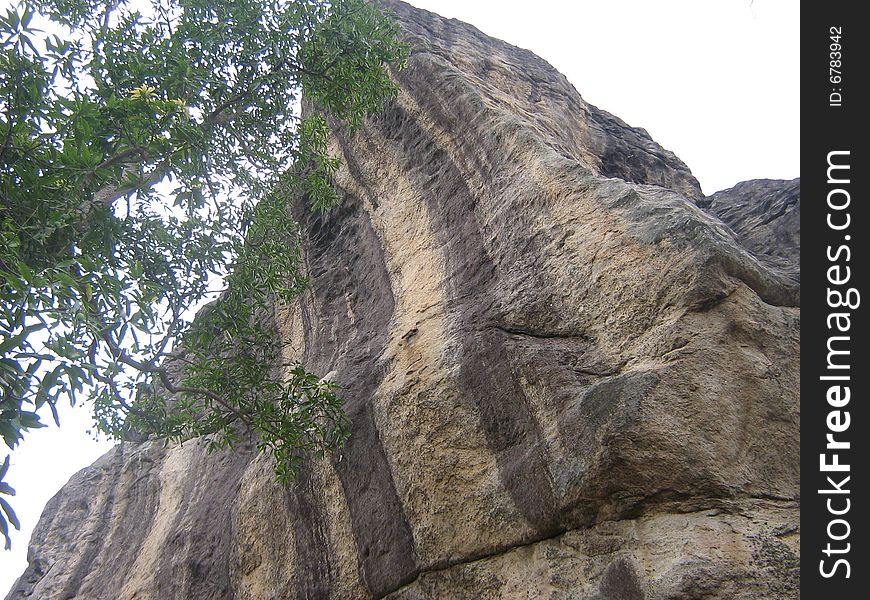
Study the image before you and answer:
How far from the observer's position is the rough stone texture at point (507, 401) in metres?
5.78

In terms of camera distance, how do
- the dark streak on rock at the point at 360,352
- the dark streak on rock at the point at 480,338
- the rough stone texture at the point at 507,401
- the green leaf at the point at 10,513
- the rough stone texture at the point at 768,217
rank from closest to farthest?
the green leaf at the point at 10,513 → the rough stone texture at the point at 507,401 → the dark streak on rock at the point at 480,338 → the dark streak on rock at the point at 360,352 → the rough stone texture at the point at 768,217

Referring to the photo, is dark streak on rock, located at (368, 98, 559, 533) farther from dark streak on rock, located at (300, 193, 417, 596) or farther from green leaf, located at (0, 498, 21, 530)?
green leaf, located at (0, 498, 21, 530)

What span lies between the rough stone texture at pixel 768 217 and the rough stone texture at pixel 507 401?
0.30 feet

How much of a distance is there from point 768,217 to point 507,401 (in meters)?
4.33

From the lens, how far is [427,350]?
8.04 m

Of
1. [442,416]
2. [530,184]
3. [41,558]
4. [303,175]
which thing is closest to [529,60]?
[303,175]

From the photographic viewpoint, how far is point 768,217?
345 inches

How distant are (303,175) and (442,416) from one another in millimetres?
6504

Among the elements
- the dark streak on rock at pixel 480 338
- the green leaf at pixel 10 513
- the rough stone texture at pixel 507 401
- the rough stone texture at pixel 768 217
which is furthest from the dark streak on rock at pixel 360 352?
the rough stone texture at pixel 768 217

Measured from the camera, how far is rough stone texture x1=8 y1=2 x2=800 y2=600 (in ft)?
19.0

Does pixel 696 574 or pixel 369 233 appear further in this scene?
pixel 369 233

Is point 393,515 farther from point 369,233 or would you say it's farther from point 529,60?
point 529,60
